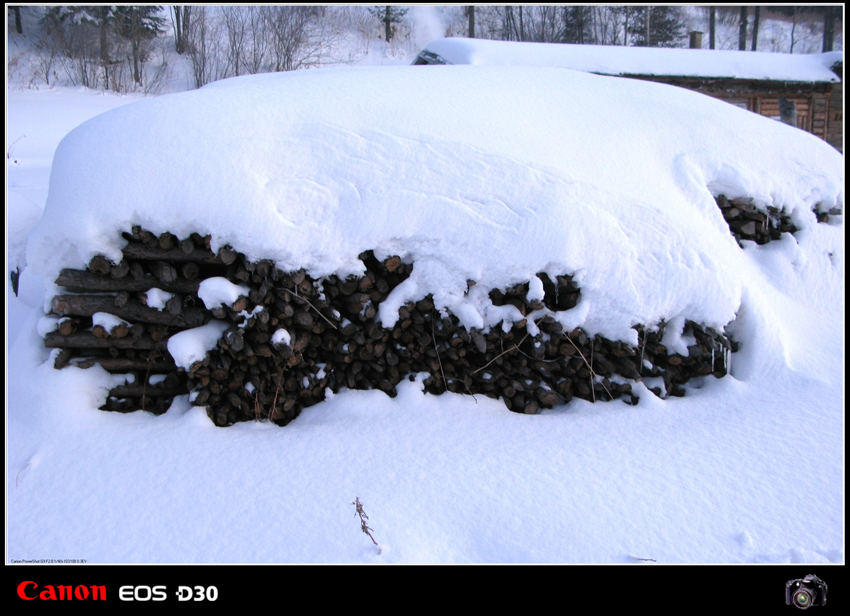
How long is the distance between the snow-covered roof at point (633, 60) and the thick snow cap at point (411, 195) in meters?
8.50

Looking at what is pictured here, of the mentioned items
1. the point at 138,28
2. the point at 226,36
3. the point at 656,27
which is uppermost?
the point at 656,27

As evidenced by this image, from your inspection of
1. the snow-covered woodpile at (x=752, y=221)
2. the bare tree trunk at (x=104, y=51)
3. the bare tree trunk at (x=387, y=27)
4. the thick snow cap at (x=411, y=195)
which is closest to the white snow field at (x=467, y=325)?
the thick snow cap at (x=411, y=195)

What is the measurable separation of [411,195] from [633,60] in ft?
37.8

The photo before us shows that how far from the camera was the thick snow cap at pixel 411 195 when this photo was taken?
10.8ft

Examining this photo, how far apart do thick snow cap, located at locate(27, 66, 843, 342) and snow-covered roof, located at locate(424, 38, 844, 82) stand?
27.9 ft

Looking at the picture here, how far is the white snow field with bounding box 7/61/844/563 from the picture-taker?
8.11 feet

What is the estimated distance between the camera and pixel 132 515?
255 centimetres

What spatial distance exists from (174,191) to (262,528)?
214 centimetres

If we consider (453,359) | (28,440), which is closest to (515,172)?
(453,359)

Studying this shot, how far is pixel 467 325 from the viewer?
139 inches
